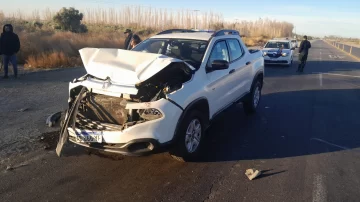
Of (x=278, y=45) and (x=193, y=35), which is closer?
(x=193, y=35)

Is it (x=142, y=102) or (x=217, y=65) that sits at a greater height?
(x=217, y=65)

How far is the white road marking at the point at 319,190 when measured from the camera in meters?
3.74

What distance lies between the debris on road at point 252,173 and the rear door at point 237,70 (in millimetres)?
1829

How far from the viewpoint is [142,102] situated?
3.97m

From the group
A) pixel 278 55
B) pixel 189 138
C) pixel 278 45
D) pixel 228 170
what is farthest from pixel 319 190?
pixel 278 45

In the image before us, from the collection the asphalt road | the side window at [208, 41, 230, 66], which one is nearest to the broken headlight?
the asphalt road

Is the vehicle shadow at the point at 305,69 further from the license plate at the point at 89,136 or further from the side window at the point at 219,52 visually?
the license plate at the point at 89,136

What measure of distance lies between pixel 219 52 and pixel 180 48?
2.33 feet

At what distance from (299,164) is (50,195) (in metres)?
3.42

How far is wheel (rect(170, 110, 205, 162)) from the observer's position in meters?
4.32

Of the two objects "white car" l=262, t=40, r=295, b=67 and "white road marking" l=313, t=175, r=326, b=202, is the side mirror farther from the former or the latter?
"white car" l=262, t=40, r=295, b=67

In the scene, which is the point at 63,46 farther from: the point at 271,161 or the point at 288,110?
the point at 271,161

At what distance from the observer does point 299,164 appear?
15.5ft

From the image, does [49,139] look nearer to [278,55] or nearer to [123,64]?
[123,64]
